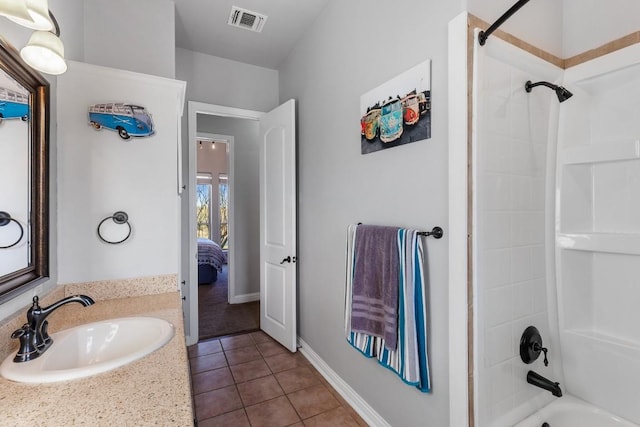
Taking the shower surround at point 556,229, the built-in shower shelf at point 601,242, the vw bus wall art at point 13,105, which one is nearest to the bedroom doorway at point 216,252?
the vw bus wall art at point 13,105

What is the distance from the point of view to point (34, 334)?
97 centimetres

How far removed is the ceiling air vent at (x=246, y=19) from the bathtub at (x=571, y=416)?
3.01 m

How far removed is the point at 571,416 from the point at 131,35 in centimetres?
333

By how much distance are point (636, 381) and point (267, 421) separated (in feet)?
6.07

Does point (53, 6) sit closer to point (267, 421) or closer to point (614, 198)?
point (267, 421)

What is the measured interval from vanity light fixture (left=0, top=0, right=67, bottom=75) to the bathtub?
2.24 metres

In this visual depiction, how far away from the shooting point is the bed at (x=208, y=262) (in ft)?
15.9

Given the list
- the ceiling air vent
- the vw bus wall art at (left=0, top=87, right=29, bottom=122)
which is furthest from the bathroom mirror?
the ceiling air vent

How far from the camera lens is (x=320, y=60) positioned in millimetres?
2320

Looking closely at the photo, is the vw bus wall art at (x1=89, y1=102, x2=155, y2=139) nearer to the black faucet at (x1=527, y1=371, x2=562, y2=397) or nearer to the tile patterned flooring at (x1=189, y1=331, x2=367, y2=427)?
the tile patterned flooring at (x1=189, y1=331, x2=367, y2=427)

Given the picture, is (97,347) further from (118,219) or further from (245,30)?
(245,30)

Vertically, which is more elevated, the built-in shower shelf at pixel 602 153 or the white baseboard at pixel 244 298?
the built-in shower shelf at pixel 602 153

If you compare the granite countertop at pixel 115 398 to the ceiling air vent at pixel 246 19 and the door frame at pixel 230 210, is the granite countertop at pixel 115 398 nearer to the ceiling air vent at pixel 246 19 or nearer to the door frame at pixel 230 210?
→ the ceiling air vent at pixel 246 19

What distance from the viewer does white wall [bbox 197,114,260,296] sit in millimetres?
4082
